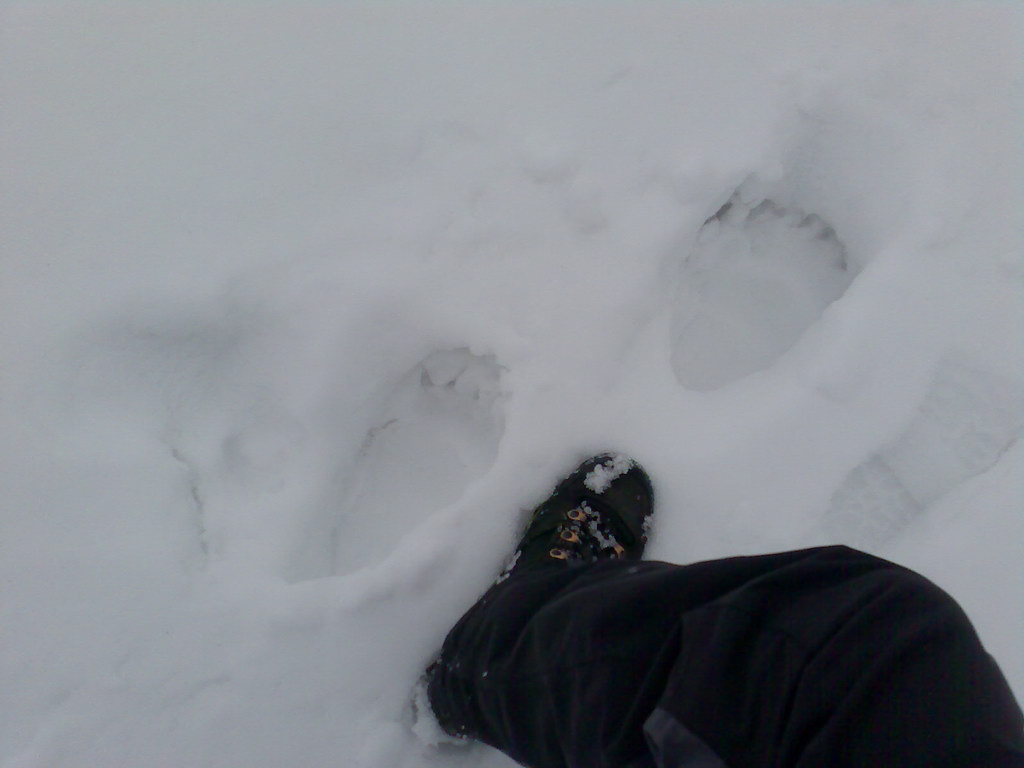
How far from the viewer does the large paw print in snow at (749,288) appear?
122 centimetres

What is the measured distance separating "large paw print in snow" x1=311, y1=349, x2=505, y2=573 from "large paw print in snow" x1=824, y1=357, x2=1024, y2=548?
591 mm

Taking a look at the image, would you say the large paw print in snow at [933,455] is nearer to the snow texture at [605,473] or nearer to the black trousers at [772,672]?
the snow texture at [605,473]

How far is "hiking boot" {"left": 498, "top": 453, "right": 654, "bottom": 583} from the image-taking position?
1.09 metres

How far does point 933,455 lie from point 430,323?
33.3 inches

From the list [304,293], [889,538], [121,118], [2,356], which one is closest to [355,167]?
[304,293]

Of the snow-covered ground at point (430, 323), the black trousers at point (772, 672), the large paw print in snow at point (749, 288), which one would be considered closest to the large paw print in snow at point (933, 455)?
the snow-covered ground at point (430, 323)

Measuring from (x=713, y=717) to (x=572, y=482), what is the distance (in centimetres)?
56

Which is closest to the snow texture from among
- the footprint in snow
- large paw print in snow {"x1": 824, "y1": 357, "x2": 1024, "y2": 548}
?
the footprint in snow

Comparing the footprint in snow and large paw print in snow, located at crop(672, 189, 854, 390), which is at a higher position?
large paw print in snow, located at crop(672, 189, 854, 390)

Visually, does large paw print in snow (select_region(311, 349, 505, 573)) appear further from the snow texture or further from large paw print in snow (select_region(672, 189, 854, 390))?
large paw print in snow (select_region(672, 189, 854, 390))

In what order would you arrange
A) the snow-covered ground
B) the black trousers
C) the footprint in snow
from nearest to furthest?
the black trousers < the snow-covered ground < the footprint in snow

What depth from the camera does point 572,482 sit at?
3.68 ft

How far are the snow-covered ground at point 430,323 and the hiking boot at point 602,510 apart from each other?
4 centimetres

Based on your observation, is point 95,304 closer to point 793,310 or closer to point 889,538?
point 793,310
